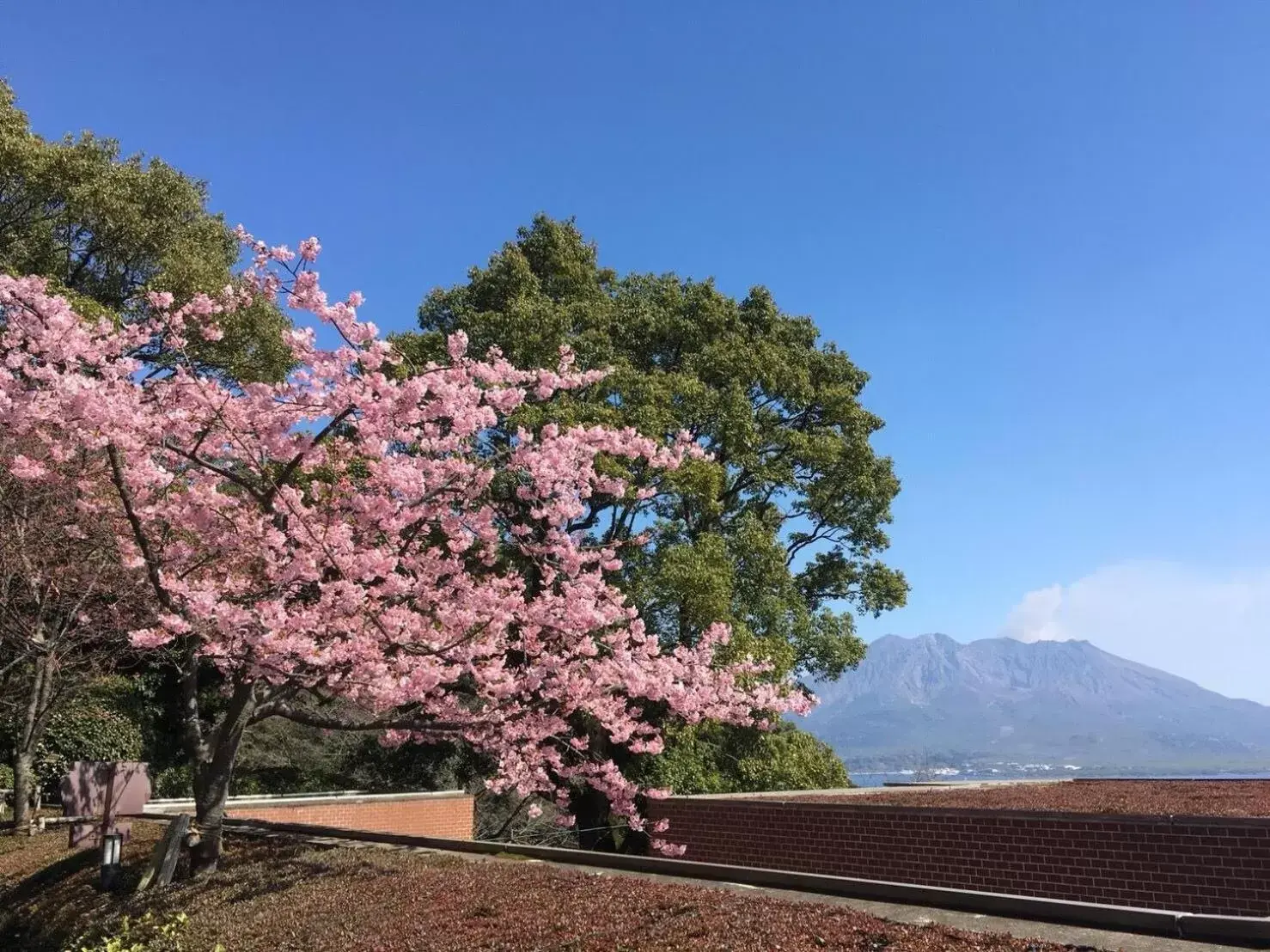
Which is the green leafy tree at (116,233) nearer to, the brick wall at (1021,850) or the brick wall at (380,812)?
the brick wall at (380,812)

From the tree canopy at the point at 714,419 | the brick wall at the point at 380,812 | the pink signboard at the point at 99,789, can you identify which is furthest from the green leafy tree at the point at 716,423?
the pink signboard at the point at 99,789

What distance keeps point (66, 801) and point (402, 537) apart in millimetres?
10344

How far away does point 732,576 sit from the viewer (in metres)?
19.7

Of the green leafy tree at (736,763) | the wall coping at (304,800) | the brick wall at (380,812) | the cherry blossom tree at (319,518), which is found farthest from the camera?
the green leafy tree at (736,763)

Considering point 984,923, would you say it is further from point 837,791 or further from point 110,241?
point 110,241

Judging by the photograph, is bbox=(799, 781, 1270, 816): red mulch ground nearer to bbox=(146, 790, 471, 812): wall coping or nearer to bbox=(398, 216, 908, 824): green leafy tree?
bbox=(398, 216, 908, 824): green leafy tree

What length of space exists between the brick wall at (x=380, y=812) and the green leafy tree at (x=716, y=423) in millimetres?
5071

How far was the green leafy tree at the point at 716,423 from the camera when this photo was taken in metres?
19.6

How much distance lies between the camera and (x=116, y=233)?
2253 cm

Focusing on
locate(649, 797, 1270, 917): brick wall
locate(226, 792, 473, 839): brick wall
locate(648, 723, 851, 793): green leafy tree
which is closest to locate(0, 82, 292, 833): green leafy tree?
locate(226, 792, 473, 839): brick wall

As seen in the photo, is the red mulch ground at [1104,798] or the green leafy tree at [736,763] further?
the green leafy tree at [736,763]

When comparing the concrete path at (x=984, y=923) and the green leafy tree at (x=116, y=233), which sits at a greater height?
the green leafy tree at (x=116, y=233)

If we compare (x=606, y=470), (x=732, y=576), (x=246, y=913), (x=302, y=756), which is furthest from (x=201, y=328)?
(x=302, y=756)

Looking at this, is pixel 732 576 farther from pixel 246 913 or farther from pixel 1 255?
pixel 1 255
